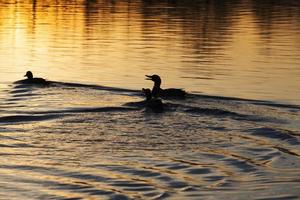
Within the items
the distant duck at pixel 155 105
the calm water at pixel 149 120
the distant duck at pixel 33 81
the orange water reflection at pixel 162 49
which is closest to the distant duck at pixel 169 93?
the calm water at pixel 149 120

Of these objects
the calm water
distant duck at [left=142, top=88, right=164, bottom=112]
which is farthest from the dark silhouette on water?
the calm water

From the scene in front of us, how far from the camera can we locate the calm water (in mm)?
15273

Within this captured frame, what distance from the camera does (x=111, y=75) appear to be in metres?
30.4

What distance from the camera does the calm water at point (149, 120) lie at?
50.1ft

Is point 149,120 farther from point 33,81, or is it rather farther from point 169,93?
point 33,81

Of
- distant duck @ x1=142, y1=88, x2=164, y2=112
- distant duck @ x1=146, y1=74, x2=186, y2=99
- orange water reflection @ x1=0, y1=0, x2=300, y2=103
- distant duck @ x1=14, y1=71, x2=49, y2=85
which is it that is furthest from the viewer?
orange water reflection @ x1=0, y1=0, x2=300, y2=103

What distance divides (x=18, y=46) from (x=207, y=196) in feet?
89.5

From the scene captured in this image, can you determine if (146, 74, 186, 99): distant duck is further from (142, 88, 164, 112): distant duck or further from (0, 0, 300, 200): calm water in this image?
(142, 88, 164, 112): distant duck

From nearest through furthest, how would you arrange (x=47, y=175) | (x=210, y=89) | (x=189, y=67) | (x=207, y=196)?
1. (x=207, y=196)
2. (x=47, y=175)
3. (x=210, y=89)
4. (x=189, y=67)

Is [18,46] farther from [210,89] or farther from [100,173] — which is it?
[100,173]

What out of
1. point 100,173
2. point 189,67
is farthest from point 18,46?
point 100,173

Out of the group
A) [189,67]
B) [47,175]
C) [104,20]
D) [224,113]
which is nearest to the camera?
[47,175]

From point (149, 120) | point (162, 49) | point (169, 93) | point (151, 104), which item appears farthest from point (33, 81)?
point (162, 49)

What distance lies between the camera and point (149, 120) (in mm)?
20844
